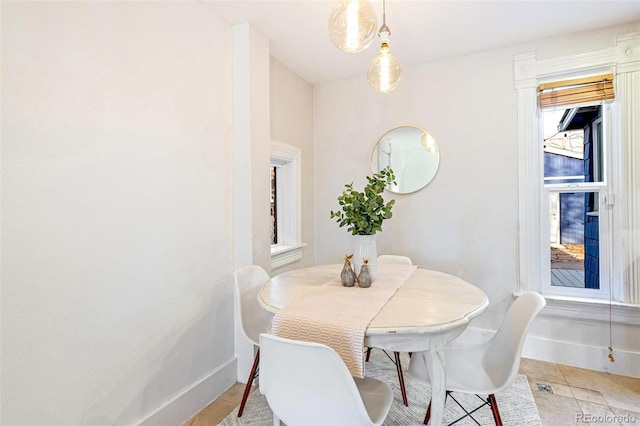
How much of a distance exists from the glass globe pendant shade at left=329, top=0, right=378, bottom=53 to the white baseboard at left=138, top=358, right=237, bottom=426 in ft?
6.98

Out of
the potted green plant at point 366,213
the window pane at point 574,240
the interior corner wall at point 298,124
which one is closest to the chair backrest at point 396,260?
the potted green plant at point 366,213

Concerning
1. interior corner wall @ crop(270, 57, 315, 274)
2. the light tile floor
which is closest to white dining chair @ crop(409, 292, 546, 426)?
the light tile floor

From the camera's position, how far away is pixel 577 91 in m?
2.44

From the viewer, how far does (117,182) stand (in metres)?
1.54

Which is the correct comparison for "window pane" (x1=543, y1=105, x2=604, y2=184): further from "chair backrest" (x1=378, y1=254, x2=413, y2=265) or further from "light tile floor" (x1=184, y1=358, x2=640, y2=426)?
"light tile floor" (x1=184, y1=358, x2=640, y2=426)

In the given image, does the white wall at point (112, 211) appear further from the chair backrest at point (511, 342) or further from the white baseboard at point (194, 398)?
the chair backrest at point (511, 342)

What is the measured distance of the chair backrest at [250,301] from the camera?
75.0 inches

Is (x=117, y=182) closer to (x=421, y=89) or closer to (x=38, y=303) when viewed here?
(x=38, y=303)

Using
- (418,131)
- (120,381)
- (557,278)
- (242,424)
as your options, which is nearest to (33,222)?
(120,381)

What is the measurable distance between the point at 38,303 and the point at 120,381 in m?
0.57

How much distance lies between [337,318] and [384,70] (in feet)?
4.48

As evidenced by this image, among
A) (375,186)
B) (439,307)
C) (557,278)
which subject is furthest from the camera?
(557,278)

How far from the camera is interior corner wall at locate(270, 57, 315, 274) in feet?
9.30

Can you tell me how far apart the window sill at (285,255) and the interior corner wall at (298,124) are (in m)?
0.06
